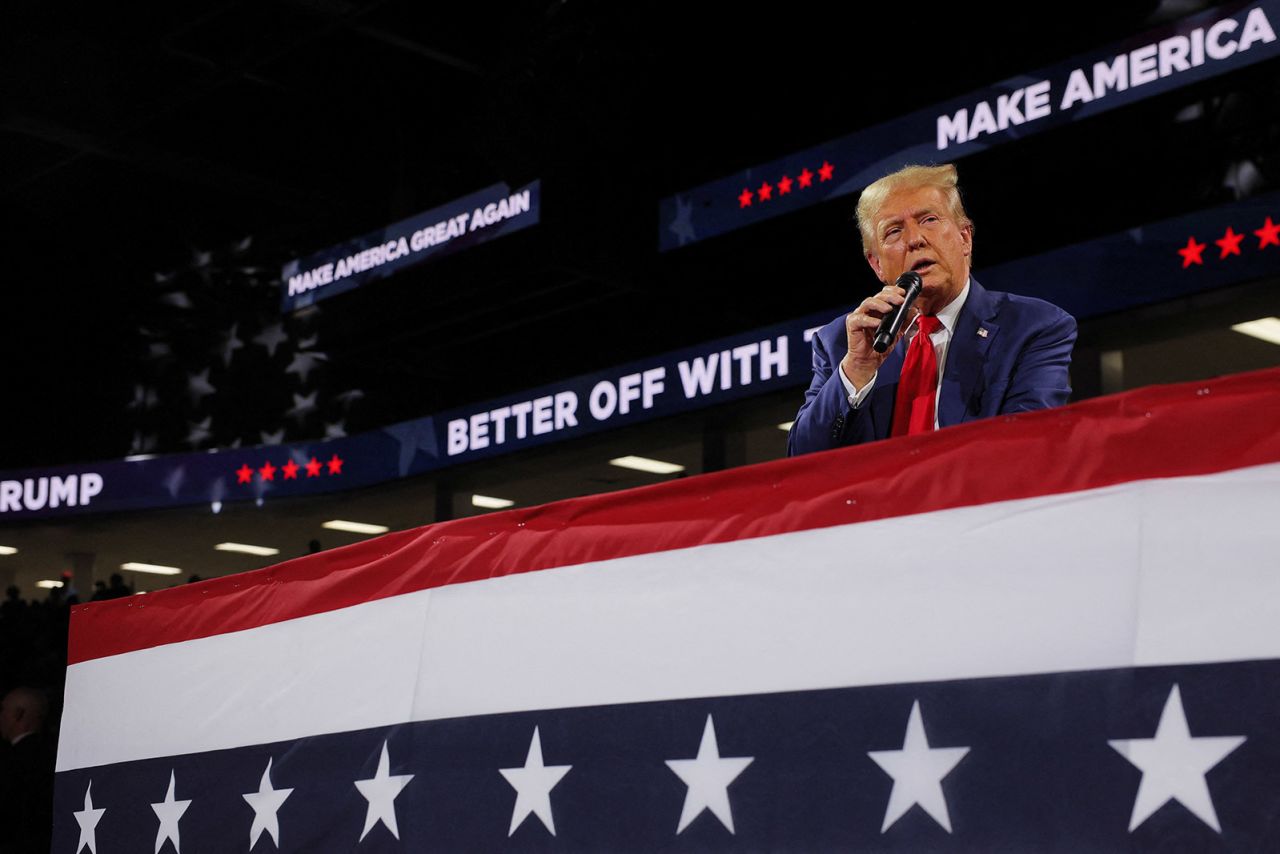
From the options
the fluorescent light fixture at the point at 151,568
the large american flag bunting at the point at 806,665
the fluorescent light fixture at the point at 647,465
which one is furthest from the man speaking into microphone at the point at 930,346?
the fluorescent light fixture at the point at 151,568

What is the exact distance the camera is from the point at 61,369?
11531 mm

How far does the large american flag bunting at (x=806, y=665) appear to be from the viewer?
1.28 metres

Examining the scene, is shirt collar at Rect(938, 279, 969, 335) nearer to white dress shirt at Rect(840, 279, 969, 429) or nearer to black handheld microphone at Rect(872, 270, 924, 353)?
white dress shirt at Rect(840, 279, 969, 429)

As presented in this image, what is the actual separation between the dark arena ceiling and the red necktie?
3.02 m

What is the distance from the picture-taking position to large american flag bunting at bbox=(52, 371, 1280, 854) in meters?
1.28

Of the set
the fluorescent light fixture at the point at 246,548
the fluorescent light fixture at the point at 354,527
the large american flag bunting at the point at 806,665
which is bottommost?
the large american flag bunting at the point at 806,665

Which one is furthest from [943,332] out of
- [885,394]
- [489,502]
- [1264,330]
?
[489,502]

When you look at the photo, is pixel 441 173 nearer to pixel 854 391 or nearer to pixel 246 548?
pixel 246 548

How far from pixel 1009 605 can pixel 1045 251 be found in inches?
166

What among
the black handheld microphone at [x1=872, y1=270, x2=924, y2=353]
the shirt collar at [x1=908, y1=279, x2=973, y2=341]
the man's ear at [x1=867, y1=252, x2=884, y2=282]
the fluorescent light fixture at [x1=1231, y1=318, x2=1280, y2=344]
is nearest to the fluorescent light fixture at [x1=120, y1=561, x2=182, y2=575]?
the fluorescent light fixture at [x1=1231, y1=318, x2=1280, y2=344]

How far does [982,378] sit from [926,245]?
0.23 m

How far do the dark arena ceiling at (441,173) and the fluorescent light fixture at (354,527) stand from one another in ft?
4.37

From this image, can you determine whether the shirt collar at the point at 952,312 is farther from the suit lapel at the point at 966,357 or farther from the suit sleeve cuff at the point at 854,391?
the suit sleeve cuff at the point at 854,391

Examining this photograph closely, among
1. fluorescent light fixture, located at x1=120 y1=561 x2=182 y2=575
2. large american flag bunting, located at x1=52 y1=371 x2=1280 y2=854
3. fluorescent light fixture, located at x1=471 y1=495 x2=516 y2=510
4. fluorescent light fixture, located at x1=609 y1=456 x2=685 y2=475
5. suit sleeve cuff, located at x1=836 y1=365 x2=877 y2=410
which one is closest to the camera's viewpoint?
large american flag bunting, located at x1=52 y1=371 x2=1280 y2=854
